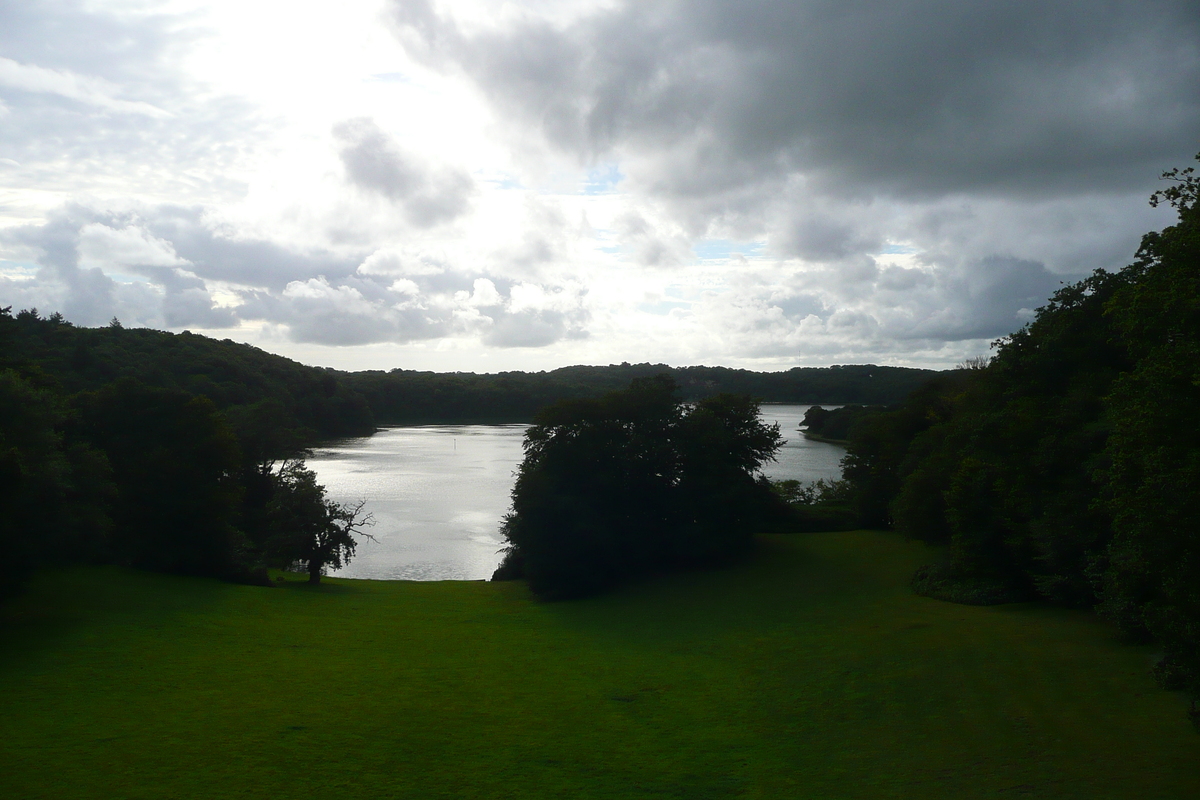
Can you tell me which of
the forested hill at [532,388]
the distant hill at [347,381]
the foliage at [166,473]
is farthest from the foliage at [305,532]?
the forested hill at [532,388]

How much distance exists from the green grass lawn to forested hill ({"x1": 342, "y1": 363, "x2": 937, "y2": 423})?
269 feet

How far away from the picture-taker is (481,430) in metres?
129

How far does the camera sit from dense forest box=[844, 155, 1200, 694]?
11.4 meters

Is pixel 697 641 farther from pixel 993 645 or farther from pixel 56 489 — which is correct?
pixel 56 489

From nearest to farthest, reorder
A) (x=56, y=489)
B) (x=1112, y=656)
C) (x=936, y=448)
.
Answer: (x=1112, y=656), (x=56, y=489), (x=936, y=448)

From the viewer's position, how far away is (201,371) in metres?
93.2

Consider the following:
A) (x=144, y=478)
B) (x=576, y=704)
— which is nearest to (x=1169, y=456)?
(x=576, y=704)

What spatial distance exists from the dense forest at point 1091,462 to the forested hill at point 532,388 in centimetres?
7647

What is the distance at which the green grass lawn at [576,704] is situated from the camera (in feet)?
38.0

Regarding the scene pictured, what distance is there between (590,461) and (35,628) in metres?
22.0

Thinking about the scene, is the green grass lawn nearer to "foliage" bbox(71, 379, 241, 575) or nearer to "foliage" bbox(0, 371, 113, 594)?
"foliage" bbox(0, 371, 113, 594)

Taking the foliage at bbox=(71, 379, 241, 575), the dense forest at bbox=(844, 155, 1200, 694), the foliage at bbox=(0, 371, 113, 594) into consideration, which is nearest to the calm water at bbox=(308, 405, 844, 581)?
the foliage at bbox=(71, 379, 241, 575)

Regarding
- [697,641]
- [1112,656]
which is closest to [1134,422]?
[1112,656]

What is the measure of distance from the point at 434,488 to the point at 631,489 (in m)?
38.1
